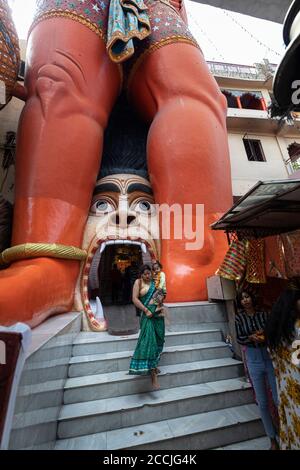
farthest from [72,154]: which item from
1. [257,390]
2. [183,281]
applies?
[257,390]

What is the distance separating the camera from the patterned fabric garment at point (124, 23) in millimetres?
4270

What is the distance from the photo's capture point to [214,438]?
2113 mm

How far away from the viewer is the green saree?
2477 mm

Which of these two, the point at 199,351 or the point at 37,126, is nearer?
the point at 199,351

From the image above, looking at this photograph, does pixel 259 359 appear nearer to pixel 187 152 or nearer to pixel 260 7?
pixel 187 152

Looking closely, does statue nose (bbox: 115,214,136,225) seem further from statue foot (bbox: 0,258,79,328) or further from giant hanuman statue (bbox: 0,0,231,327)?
statue foot (bbox: 0,258,79,328)

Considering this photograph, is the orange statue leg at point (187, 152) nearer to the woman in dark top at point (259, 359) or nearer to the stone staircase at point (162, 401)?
the stone staircase at point (162, 401)

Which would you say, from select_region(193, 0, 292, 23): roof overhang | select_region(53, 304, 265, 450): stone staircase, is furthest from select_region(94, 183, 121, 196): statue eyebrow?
select_region(193, 0, 292, 23): roof overhang

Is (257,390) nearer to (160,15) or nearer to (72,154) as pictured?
(72,154)

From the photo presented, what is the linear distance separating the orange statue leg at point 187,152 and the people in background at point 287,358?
6.29ft

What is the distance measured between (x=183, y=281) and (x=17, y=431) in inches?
116

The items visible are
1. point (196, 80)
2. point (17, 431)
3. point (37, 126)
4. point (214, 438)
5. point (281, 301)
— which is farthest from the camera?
point (196, 80)

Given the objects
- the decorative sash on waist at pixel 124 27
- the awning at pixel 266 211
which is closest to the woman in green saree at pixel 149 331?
the awning at pixel 266 211

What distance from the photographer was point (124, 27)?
Answer: 4.40 meters
